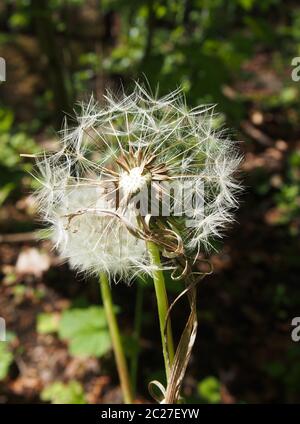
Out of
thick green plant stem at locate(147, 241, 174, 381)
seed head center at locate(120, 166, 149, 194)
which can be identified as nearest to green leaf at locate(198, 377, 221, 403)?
thick green plant stem at locate(147, 241, 174, 381)

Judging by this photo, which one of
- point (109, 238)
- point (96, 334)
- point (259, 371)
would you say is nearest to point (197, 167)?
point (109, 238)

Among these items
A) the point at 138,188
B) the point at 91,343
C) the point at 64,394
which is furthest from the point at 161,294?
the point at 91,343

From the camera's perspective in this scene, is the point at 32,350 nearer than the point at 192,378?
No

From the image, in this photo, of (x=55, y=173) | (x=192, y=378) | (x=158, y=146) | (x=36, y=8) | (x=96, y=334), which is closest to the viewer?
(x=158, y=146)

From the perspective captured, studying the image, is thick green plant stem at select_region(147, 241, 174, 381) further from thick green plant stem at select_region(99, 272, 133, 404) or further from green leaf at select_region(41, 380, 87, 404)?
green leaf at select_region(41, 380, 87, 404)

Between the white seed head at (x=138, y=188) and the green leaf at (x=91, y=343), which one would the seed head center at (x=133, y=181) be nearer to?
the white seed head at (x=138, y=188)

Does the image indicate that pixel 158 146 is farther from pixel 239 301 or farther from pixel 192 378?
pixel 239 301
